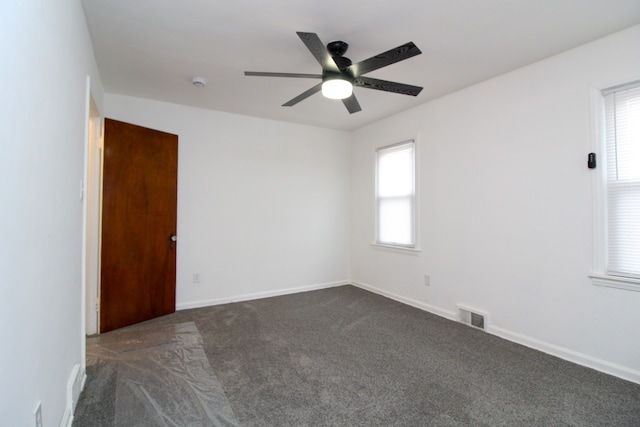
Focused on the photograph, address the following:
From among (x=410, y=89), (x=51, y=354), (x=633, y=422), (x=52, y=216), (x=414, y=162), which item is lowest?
(x=633, y=422)

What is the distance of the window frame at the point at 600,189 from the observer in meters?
2.41

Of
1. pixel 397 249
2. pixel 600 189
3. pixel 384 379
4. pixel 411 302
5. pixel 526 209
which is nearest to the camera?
pixel 384 379

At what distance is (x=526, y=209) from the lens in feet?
9.43

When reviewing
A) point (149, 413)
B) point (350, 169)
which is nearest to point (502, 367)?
point (149, 413)

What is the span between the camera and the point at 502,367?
2.43m

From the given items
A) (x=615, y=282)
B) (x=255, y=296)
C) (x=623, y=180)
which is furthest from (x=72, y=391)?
(x=623, y=180)

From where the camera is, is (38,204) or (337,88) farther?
(337,88)

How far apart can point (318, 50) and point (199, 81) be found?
1690mm

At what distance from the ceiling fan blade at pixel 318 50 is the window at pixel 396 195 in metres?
2.20

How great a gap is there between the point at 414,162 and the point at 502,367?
2503 mm

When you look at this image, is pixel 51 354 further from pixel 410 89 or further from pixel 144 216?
pixel 410 89

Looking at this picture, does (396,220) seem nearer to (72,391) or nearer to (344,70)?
(344,70)

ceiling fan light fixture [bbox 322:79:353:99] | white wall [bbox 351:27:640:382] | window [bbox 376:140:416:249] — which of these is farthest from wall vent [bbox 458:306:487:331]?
ceiling fan light fixture [bbox 322:79:353:99]

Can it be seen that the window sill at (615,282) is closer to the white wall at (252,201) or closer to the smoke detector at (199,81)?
the white wall at (252,201)
